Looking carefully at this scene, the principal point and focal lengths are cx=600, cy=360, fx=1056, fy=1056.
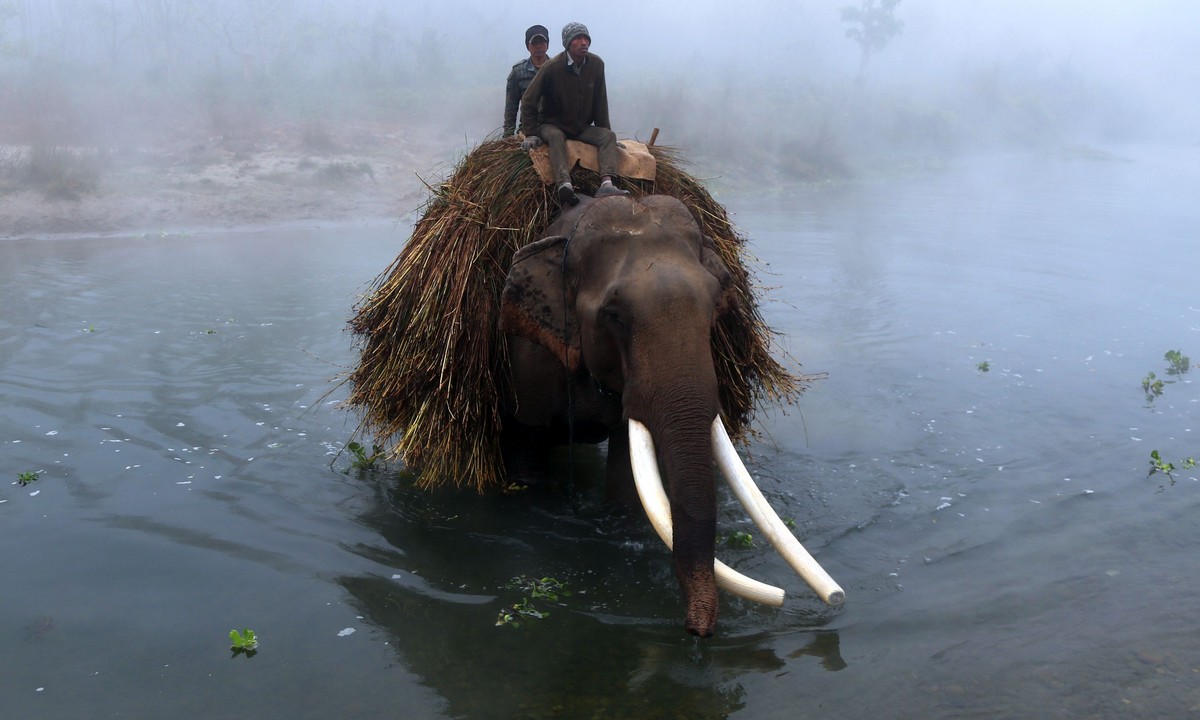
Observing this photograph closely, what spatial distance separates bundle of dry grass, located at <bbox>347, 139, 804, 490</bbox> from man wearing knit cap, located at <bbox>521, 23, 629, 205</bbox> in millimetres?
196

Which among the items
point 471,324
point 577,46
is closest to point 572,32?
point 577,46

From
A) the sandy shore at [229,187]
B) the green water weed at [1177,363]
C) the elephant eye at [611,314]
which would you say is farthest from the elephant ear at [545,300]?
the sandy shore at [229,187]

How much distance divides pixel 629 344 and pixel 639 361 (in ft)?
0.55

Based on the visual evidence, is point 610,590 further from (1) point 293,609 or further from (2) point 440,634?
(1) point 293,609

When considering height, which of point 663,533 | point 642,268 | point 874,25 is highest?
point 874,25

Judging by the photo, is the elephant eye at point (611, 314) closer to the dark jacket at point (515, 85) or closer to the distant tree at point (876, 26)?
the dark jacket at point (515, 85)

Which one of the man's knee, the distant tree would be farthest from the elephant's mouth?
the distant tree

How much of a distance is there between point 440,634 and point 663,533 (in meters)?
1.37

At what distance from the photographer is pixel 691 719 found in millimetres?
4598

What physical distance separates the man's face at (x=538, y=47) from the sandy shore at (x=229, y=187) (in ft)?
38.5

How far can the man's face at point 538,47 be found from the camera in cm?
802

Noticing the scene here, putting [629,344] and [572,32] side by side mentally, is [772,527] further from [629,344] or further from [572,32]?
[572,32]

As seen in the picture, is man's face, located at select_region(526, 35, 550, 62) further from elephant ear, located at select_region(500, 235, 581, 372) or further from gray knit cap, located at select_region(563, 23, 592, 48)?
elephant ear, located at select_region(500, 235, 581, 372)

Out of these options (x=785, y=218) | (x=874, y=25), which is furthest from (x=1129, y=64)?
(x=785, y=218)
